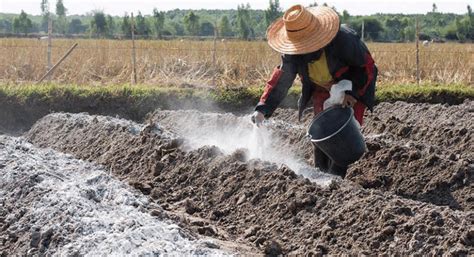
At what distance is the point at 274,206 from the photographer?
6.44 meters

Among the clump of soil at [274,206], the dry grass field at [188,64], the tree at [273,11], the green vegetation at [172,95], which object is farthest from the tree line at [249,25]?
the clump of soil at [274,206]

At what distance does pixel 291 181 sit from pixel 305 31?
1.19 m

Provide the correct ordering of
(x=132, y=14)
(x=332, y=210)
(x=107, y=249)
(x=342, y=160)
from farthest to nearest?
1. (x=132, y=14)
2. (x=342, y=160)
3. (x=332, y=210)
4. (x=107, y=249)

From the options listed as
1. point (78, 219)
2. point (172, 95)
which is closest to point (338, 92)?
point (78, 219)

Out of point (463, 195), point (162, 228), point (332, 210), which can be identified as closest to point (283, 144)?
point (463, 195)

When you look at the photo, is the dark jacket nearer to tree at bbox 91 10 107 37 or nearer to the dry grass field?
the dry grass field

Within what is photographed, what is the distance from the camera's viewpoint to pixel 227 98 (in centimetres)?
1405

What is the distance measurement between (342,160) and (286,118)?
570 centimetres

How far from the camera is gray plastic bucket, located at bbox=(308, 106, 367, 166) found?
22.7ft

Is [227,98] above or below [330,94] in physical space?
below

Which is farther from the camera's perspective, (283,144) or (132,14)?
(132,14)

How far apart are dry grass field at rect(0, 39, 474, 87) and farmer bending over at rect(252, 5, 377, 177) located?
11.1m

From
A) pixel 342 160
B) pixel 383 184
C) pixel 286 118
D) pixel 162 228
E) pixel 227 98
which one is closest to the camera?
pixel 162 228

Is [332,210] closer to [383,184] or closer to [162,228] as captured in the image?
[162,228]
